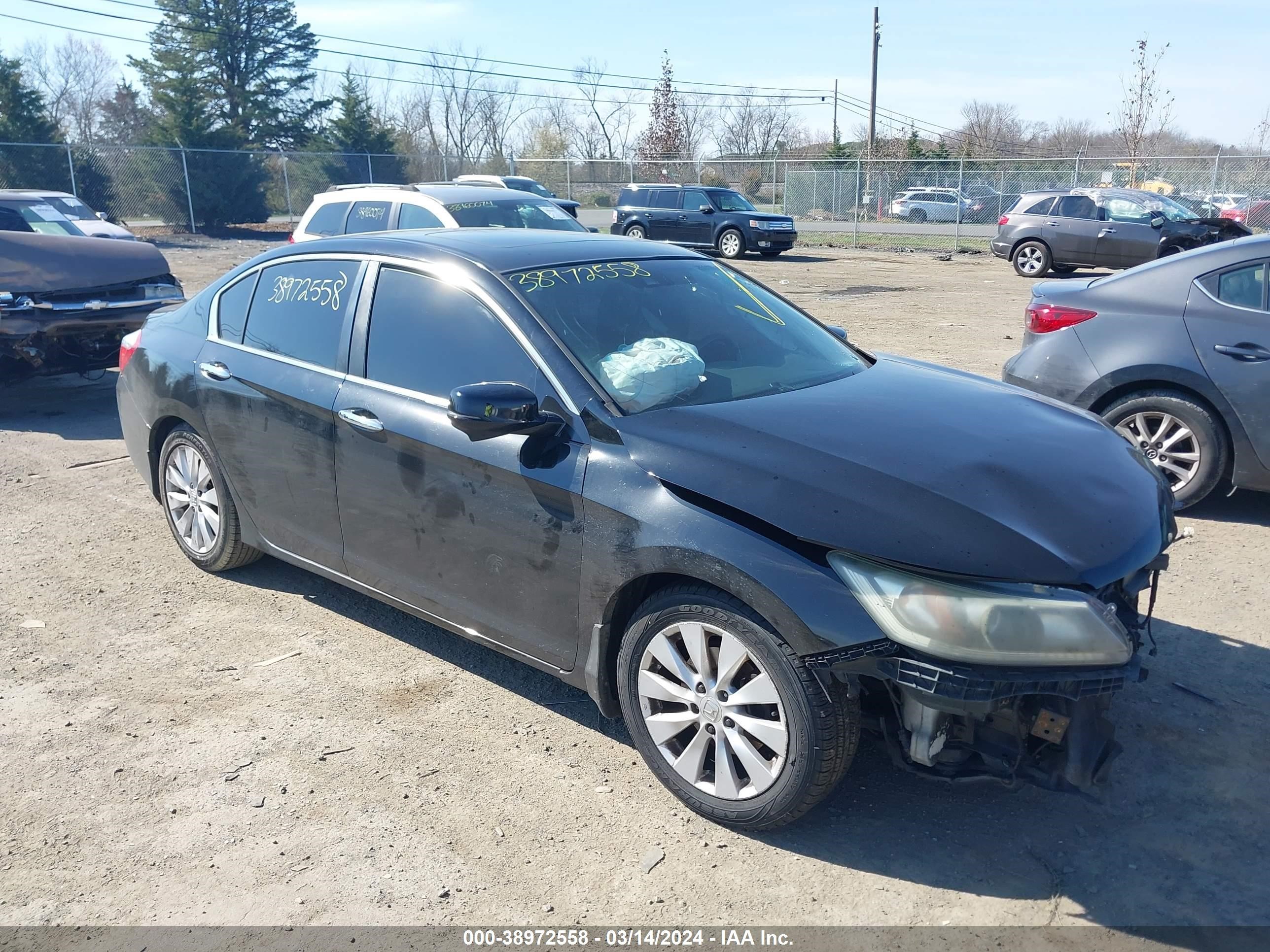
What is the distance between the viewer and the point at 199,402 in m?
4.94

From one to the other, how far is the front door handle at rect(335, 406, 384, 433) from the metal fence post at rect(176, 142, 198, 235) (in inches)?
1225

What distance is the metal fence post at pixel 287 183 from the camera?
→ 3438 cm

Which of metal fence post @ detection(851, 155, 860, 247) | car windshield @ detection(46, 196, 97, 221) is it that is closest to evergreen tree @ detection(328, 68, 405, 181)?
metal fence post @ detection(851, 155, 860, 247)

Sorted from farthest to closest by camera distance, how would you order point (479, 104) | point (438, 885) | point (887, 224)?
point (479, 104) → point (887, 224) → point (438, 885)

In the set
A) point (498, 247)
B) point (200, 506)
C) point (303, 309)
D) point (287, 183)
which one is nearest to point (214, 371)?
point (303, 309)

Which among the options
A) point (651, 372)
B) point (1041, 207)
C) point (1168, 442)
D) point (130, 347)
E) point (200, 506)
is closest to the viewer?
point (651, 372)

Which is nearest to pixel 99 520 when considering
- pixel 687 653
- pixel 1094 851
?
pixel 687 653

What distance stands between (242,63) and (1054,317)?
45.7m

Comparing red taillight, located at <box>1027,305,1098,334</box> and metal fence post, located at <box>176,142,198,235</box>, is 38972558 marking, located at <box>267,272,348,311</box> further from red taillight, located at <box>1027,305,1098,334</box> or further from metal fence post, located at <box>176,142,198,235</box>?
metal fence post, located at <box>176,142,198,235</box>

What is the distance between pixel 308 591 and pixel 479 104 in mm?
62764

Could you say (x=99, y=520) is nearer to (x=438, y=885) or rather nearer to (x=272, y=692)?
(x=272, y=692)

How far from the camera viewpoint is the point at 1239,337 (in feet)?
18.6

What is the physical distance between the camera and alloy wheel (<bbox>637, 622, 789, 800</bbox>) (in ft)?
10.1

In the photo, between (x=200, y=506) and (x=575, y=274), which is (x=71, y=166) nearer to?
(x=200, y=506)
